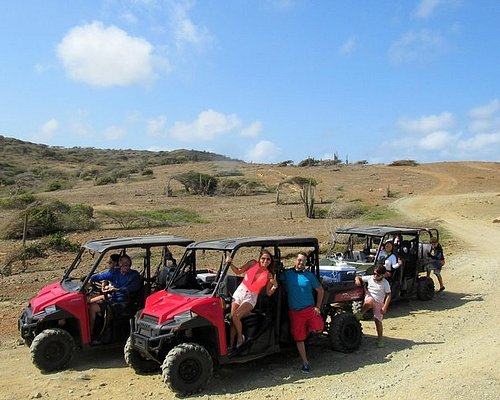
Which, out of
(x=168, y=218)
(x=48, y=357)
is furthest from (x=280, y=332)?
(x=168, y=218)

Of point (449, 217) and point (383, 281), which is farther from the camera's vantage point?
point (449, 217)

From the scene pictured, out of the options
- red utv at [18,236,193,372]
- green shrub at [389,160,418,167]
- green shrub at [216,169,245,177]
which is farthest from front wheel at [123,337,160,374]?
green shrub at [389,160,418,167]

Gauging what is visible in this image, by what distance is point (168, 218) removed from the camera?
26.6 meters

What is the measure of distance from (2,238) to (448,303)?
15756mm

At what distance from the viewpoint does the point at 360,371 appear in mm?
7230

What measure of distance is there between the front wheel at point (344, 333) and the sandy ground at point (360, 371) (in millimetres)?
122

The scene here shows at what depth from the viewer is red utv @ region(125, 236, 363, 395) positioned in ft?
21.3

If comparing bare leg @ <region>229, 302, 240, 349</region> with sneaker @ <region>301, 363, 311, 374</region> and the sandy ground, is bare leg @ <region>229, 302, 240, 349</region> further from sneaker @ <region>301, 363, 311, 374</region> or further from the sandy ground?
sneaker @ <region>301, 363, 311, 374</region>

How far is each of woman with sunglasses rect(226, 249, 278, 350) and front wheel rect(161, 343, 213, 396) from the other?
0.53 metres

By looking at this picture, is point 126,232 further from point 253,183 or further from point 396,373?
point 253,183

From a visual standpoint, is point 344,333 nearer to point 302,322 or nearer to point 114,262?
point 302,322

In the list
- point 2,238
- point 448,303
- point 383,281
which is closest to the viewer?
point 383,281

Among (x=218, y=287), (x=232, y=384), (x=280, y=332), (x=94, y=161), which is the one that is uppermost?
(x=94, y=161)

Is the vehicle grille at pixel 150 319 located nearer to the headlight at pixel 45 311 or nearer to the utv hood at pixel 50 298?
the utv hood at pixel 50 298
